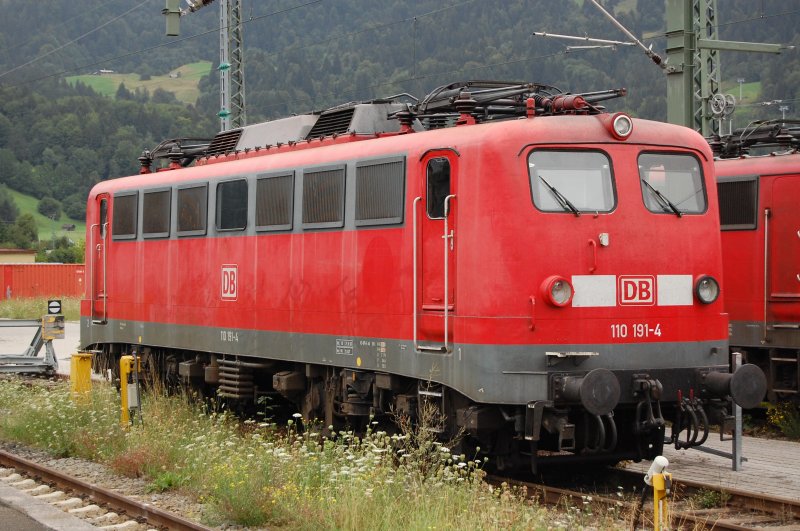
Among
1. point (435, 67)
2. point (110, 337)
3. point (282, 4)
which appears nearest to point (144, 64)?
point (282, 4)

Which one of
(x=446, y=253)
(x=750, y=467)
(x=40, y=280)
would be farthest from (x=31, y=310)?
(x=446, y=253)

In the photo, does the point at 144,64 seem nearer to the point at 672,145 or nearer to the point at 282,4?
the point at 282,4

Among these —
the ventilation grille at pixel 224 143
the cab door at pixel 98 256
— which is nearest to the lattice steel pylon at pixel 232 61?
the cab door at pixel 98 256

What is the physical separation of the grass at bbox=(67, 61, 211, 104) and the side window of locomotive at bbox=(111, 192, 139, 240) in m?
155

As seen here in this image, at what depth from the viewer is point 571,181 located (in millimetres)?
11398

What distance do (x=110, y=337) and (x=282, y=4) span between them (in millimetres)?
136874

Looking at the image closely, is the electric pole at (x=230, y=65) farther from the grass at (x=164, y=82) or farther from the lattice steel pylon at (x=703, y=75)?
the grass at (x=164, y=82)

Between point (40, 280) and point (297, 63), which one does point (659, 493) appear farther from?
point (297, 63)

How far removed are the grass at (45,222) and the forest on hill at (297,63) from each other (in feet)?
3.73

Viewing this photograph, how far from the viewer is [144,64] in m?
191

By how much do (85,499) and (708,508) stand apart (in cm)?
575

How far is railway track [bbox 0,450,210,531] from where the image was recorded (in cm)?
1040

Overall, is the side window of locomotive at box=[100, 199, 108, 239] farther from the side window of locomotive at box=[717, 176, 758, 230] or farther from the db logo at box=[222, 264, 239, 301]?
the side window of locomotive at box=[717, 176, 758, 230]

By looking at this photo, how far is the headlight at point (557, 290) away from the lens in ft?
36.1
